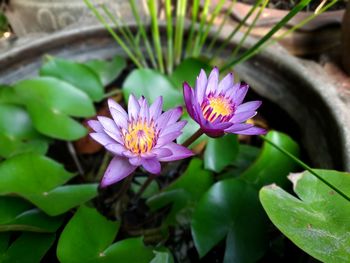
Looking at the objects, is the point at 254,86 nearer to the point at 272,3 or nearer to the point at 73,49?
the point at 272,3

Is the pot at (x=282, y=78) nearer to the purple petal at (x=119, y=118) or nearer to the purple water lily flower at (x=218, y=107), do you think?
the purple water lily flower at (x=218, y=107)

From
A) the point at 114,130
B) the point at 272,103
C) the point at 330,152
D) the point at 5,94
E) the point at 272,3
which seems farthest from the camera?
the point at 272,3

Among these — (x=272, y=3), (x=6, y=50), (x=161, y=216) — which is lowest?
(x=161, y=216)

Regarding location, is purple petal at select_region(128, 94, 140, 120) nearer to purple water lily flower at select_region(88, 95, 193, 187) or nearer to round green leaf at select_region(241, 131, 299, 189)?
purple water lily flower at select_region(88, 95, 193, 187)

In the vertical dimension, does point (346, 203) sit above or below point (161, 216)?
above

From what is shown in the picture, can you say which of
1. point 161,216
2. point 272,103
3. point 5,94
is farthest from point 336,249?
point 5,94

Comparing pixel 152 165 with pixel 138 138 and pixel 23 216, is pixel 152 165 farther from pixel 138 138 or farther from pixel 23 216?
pixel 23 216

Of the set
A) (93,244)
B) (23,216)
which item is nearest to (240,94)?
(93,244)

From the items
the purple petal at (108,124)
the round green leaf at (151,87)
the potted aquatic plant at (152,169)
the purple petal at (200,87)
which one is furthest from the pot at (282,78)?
the purple petal at (108,124)
